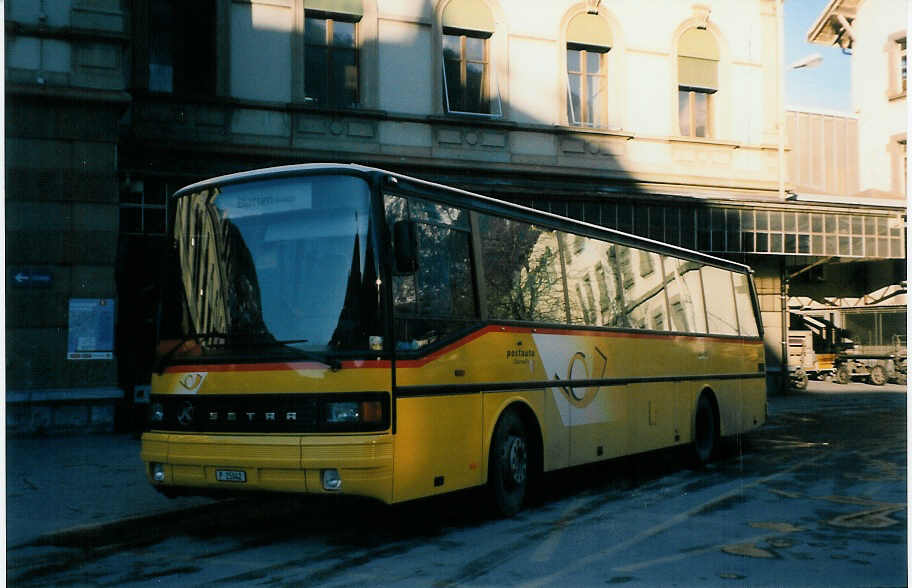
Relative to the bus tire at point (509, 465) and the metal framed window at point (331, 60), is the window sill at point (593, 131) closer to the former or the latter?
the metal framed window at point (331, 60)

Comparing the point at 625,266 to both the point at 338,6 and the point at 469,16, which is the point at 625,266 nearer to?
the point at 338,6

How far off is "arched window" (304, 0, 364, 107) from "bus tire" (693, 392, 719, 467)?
907cm

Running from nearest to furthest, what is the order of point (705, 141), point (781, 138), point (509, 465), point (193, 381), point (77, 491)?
1. point (193, 381)
2. point (509, 465)
3. point (77, 491)
4. point (705, 141)
5. point (781, 138)

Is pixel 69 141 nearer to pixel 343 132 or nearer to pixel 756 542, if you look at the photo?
pixel 343 132

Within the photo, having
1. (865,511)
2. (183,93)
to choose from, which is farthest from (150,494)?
(183,93)

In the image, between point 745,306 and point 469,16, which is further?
point 469,16

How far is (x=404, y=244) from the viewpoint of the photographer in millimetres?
7887

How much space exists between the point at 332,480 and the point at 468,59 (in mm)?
14368

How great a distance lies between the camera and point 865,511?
942 cm

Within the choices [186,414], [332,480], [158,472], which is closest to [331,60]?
[186,414]

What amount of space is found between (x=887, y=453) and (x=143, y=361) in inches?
452

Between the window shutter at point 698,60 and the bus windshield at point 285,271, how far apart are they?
16372mm

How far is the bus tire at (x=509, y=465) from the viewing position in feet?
29.8

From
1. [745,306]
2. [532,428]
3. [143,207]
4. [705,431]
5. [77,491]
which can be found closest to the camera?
[532,428]
